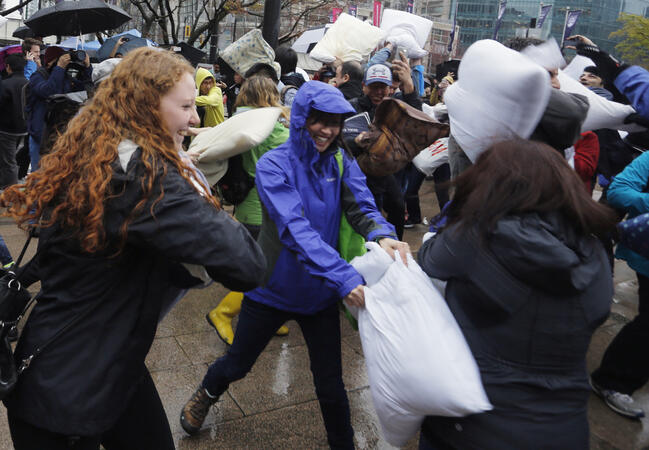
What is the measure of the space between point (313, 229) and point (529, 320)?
3.87 feet

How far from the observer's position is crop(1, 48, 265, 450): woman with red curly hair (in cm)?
155

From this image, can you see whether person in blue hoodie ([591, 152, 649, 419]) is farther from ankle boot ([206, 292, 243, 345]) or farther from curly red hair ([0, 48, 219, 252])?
curly red hair ([0, 48, 219, 252])

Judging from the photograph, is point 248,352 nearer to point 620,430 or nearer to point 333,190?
point 333,190

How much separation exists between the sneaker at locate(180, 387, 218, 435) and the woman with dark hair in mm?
1650

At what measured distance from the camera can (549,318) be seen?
1.58 meters

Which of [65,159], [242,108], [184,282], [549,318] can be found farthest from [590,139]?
[65,159]

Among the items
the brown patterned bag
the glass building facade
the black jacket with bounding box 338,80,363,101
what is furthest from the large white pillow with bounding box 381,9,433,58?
the glass building facade

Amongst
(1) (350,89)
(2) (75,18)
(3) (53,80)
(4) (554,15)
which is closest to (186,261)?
(1) (350,89)

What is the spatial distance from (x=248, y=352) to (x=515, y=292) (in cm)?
158

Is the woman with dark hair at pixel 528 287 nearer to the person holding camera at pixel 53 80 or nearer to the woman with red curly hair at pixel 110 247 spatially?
the woman with red curly hair at pixel 110 247

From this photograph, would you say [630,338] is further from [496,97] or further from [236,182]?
[236,182]

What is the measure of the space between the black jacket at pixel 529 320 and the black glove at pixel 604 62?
176 cm

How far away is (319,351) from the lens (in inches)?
104

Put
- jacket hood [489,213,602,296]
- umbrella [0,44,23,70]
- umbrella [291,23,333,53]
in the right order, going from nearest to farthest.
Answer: jacket hood [489,213,602,296], umbrella [0,44,23,70], umbrella [291,23,333,53]
